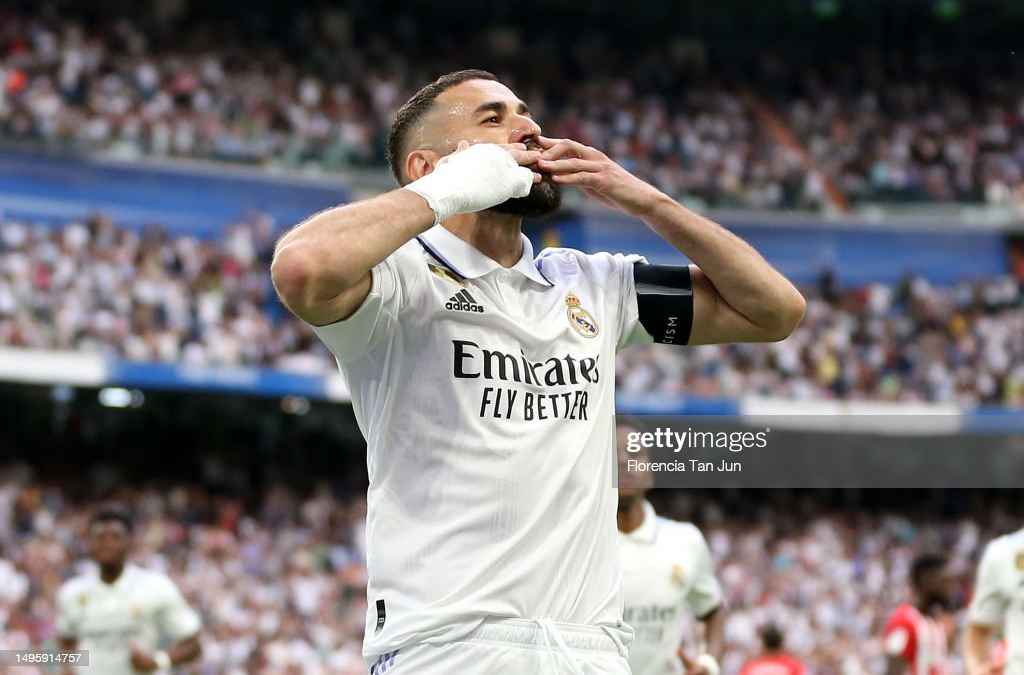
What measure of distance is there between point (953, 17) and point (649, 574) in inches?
1194

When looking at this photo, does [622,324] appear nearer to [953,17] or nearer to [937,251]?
[937,251]

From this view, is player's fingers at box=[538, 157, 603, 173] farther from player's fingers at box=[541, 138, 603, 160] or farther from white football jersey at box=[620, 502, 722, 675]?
white football jersey at box=[620, 502, 722, 675]

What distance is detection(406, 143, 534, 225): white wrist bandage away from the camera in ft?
11.0

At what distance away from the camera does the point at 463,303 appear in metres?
3.49

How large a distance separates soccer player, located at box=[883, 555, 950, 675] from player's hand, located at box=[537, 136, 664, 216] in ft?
23.2

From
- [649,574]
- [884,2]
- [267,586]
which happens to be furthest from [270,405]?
[884,2]

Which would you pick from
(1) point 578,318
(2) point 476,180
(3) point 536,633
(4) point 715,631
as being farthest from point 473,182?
(4) point 715,631

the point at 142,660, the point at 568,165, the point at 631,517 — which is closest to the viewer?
the point at 568,165

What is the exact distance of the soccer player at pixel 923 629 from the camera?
9.98 meters

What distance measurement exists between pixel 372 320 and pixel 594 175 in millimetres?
691

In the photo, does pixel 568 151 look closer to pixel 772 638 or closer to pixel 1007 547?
pixel 1007 547

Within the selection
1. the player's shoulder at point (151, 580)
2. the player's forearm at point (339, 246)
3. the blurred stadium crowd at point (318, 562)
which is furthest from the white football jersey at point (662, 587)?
the blurred stadium crowd at point (318, 562)

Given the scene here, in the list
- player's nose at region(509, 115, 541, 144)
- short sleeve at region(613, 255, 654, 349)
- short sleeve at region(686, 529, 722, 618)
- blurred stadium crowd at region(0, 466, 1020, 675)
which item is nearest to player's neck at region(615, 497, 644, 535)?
short sleeve at region(686, 529, 722, 618)

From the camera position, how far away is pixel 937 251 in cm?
3053
